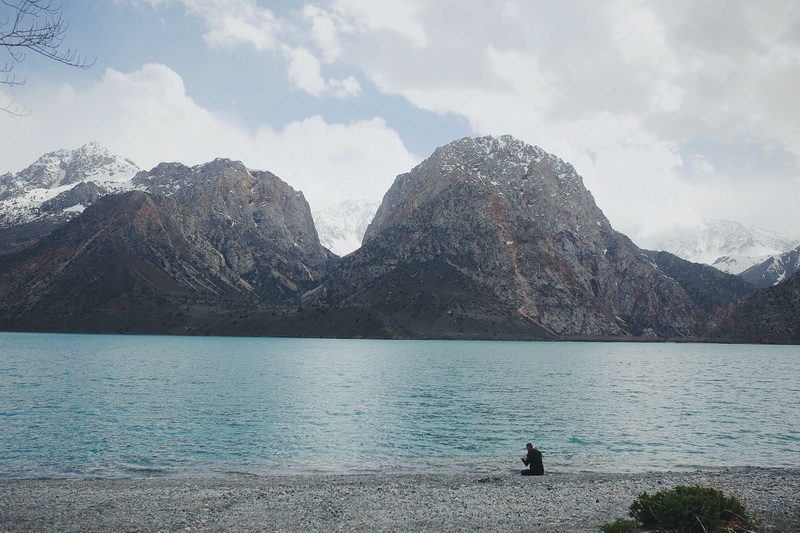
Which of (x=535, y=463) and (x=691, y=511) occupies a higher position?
(x=691, y=511)

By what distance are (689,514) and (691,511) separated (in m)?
0.13

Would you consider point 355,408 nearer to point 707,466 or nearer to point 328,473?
point 328,473

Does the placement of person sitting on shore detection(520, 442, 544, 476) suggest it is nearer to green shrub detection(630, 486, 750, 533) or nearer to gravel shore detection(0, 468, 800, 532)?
gravel shore detection(0, 468, 800, 532)

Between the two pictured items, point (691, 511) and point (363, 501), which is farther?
point (363, 501)

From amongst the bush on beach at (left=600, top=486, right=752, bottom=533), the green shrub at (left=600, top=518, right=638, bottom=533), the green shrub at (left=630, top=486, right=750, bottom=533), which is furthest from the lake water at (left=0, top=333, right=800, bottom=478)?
the green shrub at (left=630, top=486, right=750, bottom=533)

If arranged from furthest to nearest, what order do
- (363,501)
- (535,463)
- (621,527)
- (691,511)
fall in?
(535,463), (363,501), (621,527), (691,511)

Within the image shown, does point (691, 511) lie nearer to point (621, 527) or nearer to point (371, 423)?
point (621, 527)

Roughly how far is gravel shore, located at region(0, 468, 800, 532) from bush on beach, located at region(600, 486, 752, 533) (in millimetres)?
1757

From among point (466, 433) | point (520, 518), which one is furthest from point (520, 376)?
point (520, 518)

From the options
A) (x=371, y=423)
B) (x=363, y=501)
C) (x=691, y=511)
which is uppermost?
(x=691, y=511)

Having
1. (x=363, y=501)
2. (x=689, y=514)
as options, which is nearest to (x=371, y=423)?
(x=363, y=501)

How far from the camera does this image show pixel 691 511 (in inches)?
779

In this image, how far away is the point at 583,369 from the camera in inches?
5527

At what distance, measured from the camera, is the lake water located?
139ft
